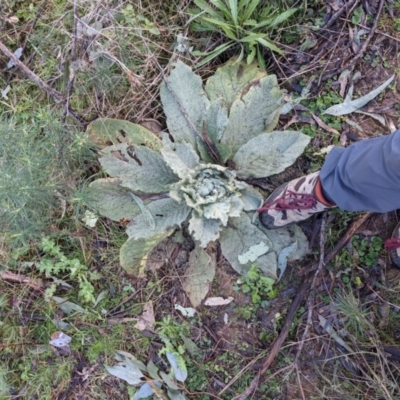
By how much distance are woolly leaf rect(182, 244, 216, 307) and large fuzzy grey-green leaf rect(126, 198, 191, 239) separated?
0.72 ft

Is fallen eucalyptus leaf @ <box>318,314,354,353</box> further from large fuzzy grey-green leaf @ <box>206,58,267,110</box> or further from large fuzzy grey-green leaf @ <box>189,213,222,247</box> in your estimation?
large fuzzy grey-green leaf @ <box>206,58,267,110</box>

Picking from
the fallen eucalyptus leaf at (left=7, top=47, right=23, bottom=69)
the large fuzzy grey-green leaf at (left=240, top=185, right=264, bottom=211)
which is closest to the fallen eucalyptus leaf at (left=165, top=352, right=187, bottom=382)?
the large fuzzy grey-green leaf at (left=240, top=185, right=264, bottom=211)

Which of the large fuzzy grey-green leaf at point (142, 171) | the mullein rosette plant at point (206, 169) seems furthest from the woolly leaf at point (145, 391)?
the large fuzzy grey-green leaf at point (142, 171)

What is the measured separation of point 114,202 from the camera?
2.52 metres

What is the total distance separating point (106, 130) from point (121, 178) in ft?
0.97

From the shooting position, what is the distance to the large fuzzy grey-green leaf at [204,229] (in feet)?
7.64

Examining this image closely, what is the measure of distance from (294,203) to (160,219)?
697 mm

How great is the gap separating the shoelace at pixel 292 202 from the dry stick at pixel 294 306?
39 cm

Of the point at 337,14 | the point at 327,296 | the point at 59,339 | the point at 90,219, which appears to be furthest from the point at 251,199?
the point at 59,339

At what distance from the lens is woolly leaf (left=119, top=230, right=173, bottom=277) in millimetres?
2482

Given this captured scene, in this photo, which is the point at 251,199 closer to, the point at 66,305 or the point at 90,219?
the point at 90,219

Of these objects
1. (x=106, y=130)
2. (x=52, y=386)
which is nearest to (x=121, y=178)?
(x=106, y=130)

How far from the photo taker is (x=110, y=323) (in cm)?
270

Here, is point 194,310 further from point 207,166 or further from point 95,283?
point 207,166
